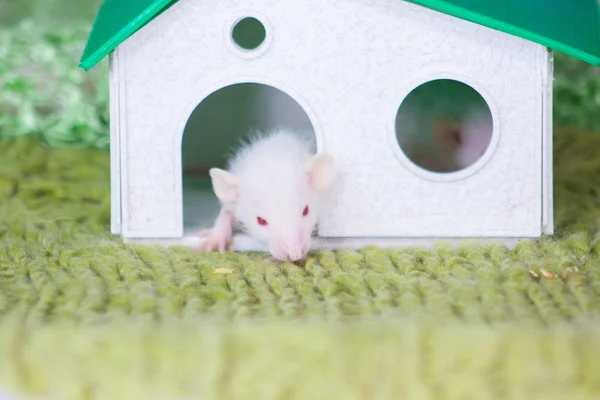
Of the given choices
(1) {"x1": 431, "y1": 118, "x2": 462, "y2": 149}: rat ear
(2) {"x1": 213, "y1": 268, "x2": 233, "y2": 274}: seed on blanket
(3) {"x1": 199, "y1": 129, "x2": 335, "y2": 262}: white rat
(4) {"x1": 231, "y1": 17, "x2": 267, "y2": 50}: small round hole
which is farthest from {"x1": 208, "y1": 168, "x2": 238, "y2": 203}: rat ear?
(4) {"x1": 231, "y1": 17, "x2": 267, "y2": 50}: small round hole

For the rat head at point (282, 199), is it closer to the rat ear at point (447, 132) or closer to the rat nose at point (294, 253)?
the rat nose at point (294, 253)

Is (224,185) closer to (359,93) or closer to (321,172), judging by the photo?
(321,172)

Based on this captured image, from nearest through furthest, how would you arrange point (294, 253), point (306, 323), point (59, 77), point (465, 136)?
point (306, 323) < point (294, 253) < point (465, 136) < point (59, 77)

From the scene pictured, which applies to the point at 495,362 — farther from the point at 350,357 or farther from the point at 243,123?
the point at 243,123

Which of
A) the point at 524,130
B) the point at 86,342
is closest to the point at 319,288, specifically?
the point at 86,342

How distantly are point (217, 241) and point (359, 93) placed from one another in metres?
0.48

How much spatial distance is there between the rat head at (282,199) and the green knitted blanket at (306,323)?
57 mm

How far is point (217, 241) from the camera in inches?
71.6

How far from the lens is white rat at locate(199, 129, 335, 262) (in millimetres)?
1662

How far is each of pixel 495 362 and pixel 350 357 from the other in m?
0.22

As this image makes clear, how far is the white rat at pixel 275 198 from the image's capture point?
1662mm

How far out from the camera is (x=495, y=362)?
45.9 inches

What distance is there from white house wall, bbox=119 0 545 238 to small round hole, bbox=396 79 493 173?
7 cm

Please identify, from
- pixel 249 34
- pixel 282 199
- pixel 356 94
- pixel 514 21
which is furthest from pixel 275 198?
pixel 249 34
